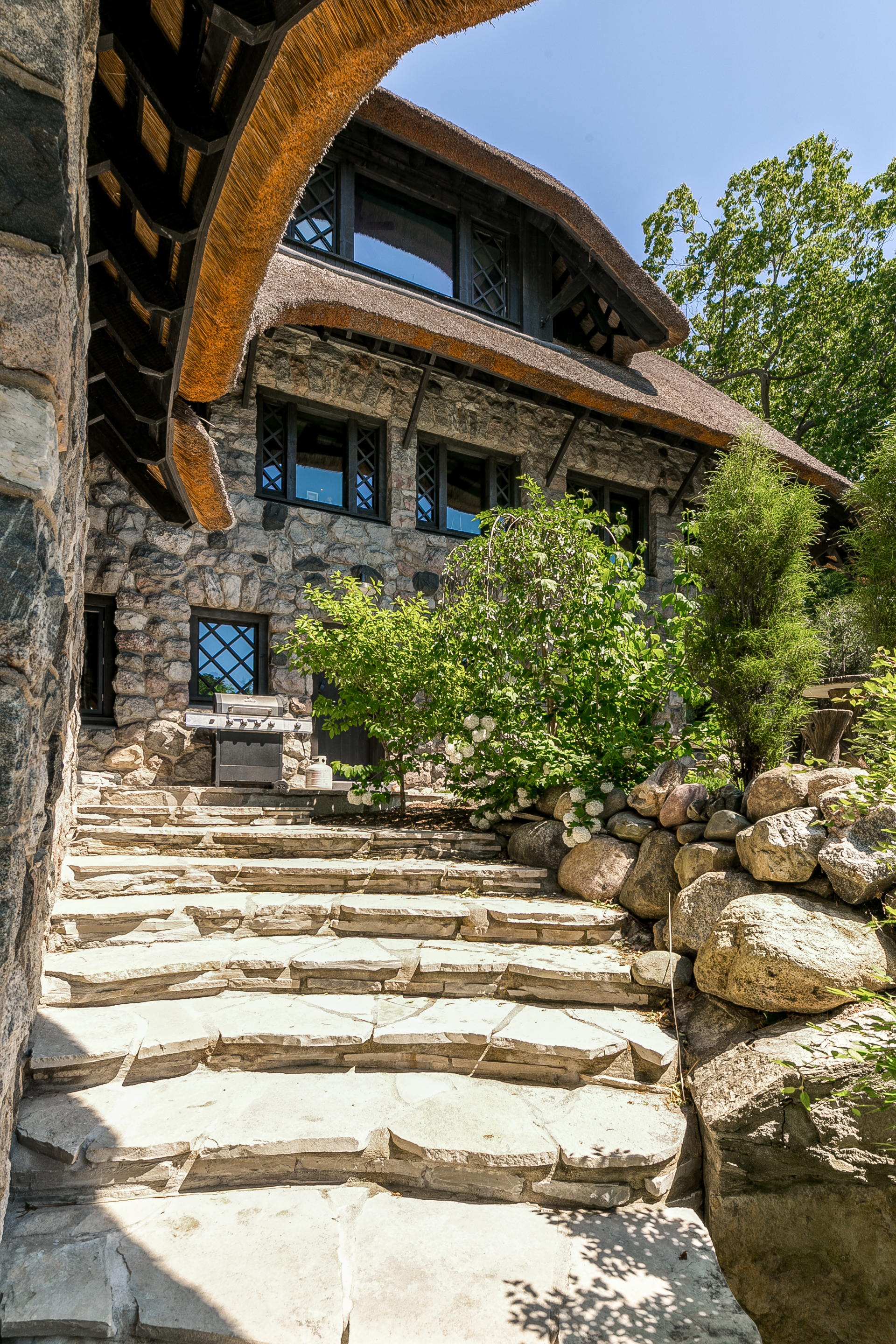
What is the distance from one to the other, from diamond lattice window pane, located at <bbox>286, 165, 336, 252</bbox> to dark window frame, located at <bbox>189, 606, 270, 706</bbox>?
3961 mm

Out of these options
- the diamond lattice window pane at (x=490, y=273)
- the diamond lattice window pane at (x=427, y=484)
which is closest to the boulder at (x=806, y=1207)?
the diamond lattice window pane at (x=427, y=484)

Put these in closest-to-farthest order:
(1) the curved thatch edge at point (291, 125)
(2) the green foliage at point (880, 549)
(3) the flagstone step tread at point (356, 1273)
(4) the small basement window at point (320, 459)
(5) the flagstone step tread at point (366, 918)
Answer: (3) the flagstone step tread at point (356, 1273) < (1) the curved thatch edge at point (291, 125) < (5) the flagstone step tread at point (366, 918) < (2) the green foliage at point (880, 549) < (4) the small basement window at point (320, 459)

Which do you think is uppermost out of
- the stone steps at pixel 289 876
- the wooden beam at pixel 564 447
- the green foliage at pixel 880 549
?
the wooden beam at pixel 564 447

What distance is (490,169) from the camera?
8406 mm

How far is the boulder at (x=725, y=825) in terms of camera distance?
10.9 feet

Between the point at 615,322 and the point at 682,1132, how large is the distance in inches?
407

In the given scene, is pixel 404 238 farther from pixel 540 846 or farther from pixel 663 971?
pixel 663 971

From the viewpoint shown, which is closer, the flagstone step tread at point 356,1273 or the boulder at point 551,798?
the flagstone step tread at point 356,1273

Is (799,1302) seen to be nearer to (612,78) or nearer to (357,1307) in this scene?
(357,1307)

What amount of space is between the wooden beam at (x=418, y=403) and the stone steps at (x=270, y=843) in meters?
5.17

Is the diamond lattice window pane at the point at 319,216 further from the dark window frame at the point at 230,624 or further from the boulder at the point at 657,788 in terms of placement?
the boulder at the point at 657,788

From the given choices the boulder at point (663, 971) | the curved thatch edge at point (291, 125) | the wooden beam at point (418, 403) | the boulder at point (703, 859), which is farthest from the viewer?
the wooden beam at point (418, 403)

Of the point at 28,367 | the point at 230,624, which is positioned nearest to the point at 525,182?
the point at 230,624

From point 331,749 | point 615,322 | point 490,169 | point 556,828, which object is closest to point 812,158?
point 615,322
